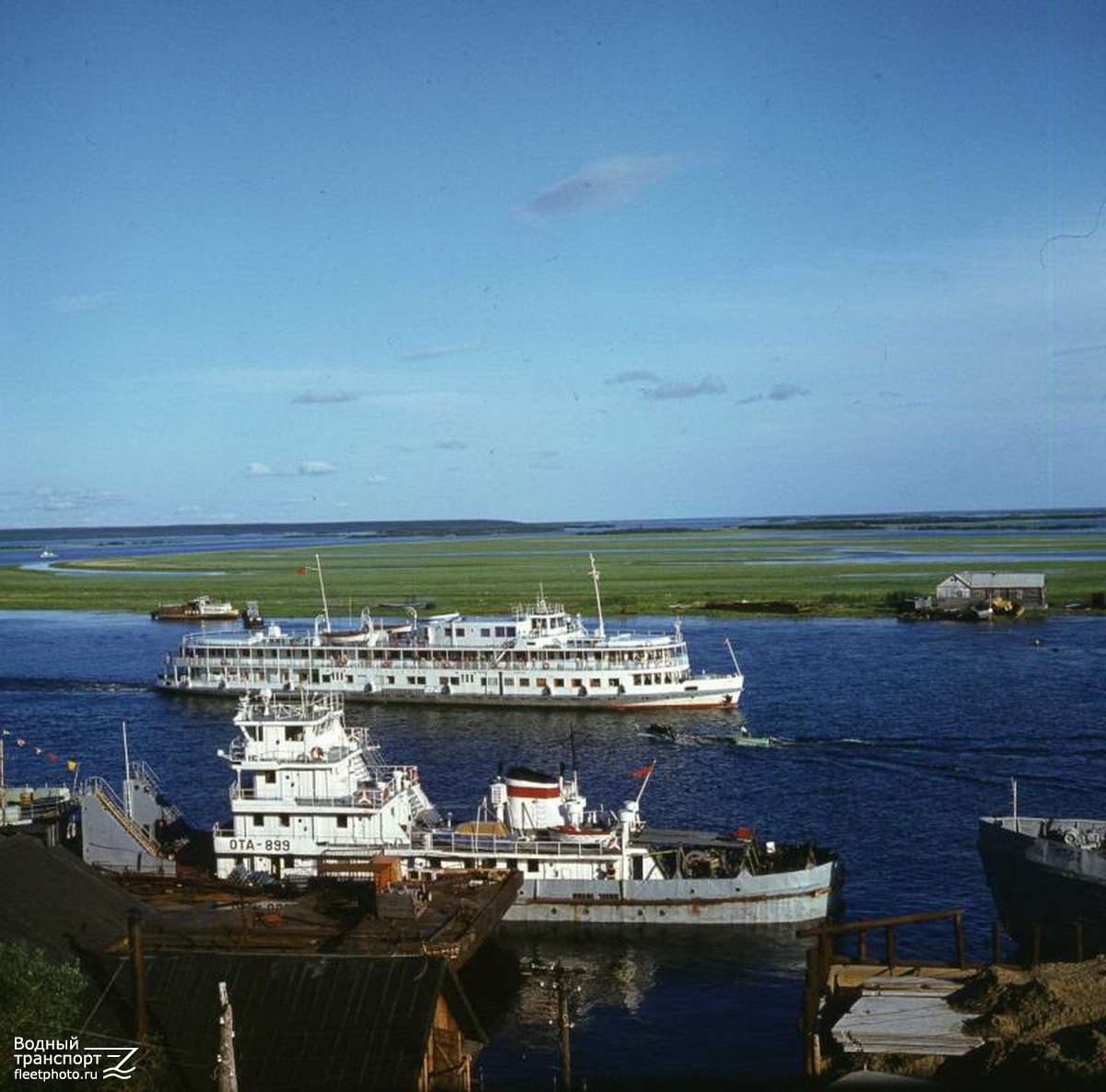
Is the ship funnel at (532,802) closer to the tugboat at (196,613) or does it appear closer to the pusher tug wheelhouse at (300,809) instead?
the pusher tug wheelhouse at (300,809)

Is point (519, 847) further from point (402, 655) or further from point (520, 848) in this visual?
point (402, 655)

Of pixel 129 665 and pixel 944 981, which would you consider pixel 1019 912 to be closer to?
pixel 944 981

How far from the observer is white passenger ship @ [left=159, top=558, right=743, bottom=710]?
324 feet

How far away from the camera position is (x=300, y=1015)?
28.2 m

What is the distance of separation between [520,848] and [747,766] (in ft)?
92.4

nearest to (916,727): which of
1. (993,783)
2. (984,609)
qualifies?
(993,783)

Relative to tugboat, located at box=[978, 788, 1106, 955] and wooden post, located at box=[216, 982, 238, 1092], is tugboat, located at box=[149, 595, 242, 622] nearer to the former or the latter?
tugboat, located at box=[978, 788, 1106, 955]

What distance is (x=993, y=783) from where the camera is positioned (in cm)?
6556

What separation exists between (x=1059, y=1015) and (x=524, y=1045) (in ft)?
53.0

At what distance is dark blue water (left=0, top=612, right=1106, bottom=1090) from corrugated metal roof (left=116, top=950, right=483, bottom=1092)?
795cm

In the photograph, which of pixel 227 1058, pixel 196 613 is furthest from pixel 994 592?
pixel 227 1058

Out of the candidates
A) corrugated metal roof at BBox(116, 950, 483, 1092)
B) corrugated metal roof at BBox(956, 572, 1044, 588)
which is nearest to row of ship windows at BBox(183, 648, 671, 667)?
corrugated metal roof at BBox(956, 572, 1044, 588)

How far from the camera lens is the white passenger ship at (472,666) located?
324 feet

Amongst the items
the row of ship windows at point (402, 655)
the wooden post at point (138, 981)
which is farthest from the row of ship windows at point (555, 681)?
the wooden post at point (138, 981)
